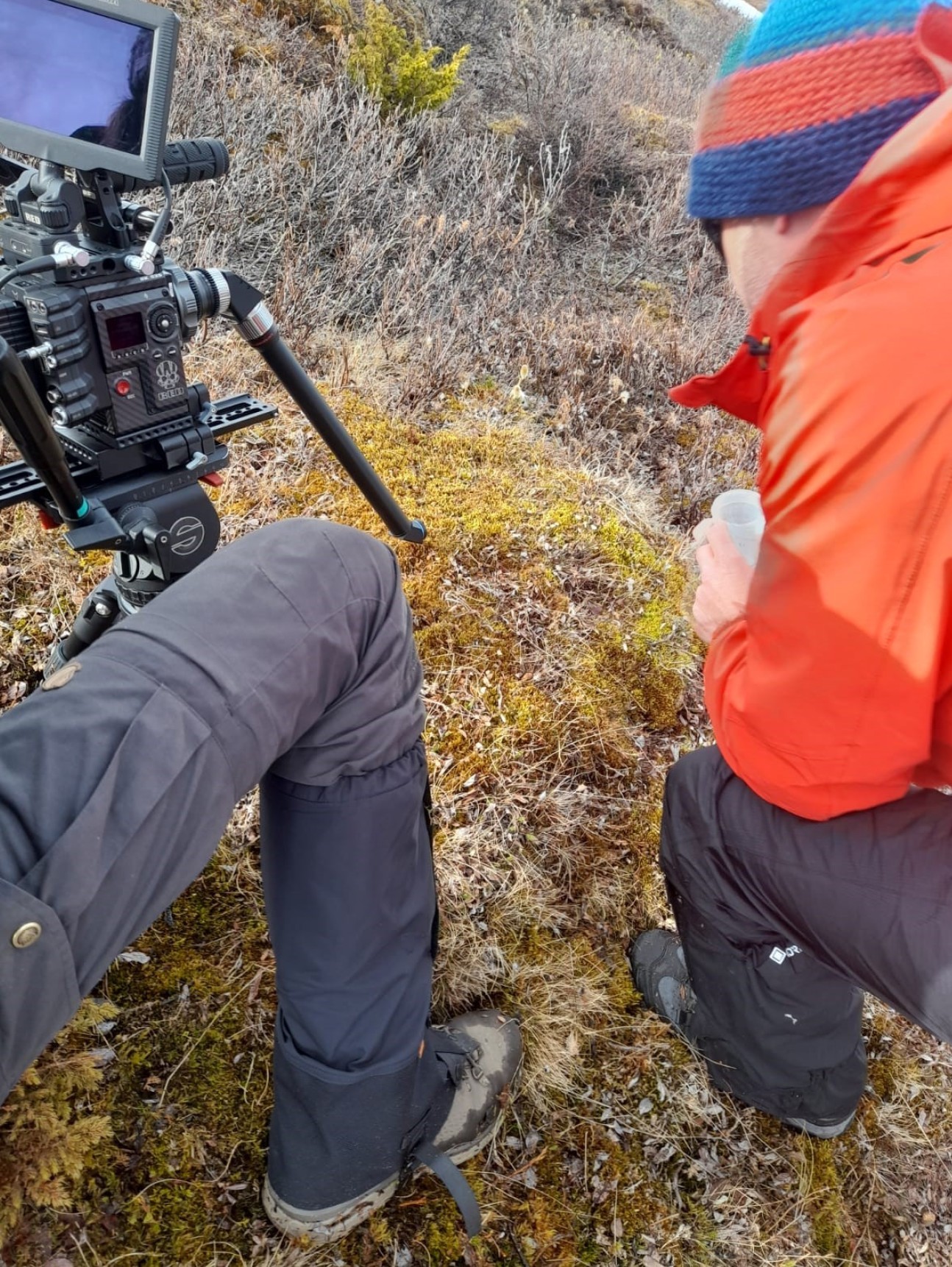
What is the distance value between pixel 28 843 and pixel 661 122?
343 inches

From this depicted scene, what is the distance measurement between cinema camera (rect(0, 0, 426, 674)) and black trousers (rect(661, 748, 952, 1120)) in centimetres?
131

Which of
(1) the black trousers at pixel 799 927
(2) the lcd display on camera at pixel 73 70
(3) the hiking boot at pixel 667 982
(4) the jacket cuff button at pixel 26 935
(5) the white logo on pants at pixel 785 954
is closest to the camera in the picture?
(4) the jacket cuff button at pixel 26 935

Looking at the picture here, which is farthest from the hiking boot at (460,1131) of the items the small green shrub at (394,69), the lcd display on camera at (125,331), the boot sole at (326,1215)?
the small green shrub at (394,69)

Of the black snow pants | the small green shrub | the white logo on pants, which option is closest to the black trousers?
the white logo on pants

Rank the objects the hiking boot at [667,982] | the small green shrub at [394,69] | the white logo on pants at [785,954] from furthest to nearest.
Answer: the small green shrub at [394,69] → the hiking boot at [667,982] → the white logo on pants at [785,954]

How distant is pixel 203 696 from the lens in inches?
41.1

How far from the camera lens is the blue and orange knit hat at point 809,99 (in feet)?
3.58

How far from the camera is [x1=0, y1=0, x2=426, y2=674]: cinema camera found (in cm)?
123

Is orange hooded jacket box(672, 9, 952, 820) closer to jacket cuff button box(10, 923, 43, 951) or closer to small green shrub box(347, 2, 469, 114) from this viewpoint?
jacket cuff button box(10, 923, 43, 951)

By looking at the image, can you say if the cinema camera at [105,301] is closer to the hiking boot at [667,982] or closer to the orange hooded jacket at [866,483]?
the orange hooded jacket at [866,483]

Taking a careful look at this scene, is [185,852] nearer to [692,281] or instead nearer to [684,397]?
[684,397]

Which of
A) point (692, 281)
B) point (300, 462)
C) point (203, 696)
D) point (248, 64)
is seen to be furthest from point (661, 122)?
point (203, 696)

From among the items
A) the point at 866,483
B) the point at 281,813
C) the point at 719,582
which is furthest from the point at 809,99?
the point at 281,813

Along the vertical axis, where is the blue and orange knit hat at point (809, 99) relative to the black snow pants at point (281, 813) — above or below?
above
